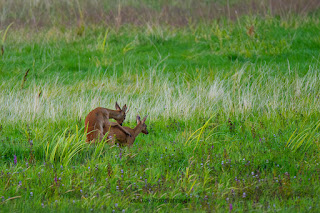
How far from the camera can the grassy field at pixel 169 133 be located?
4.32 meters

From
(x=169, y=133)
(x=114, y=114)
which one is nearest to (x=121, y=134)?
(x=114, y=114)

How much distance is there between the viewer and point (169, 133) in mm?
6477

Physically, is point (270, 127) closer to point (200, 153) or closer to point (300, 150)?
point (300, 150)

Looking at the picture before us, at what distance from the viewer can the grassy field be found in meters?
4.32

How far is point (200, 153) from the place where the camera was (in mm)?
5414

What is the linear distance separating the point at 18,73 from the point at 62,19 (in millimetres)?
5129

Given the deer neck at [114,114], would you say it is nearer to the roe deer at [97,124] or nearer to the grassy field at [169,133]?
the roe deer at [97,124]

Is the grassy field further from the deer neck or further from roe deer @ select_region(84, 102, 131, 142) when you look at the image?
the deer neck

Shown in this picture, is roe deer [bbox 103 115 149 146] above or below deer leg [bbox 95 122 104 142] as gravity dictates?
below

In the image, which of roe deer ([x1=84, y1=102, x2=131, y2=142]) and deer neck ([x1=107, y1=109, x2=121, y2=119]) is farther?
deer neck ([x1=107, y1=109, x2=121, y2=119])

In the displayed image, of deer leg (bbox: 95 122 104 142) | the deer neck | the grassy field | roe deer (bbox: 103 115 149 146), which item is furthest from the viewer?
the deer neck

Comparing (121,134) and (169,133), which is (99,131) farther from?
(169,133)

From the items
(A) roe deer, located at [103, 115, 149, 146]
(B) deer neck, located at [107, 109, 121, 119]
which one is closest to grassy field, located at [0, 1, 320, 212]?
(A) roe deer, located at [103, 115, 149, 146]

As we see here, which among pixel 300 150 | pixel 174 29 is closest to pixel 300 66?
pixel 174 29
